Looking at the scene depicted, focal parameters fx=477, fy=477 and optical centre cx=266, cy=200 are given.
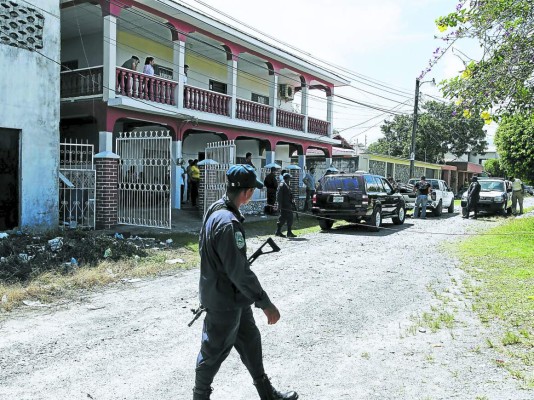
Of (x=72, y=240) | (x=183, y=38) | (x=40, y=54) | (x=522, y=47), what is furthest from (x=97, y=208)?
(x=522, y=47)

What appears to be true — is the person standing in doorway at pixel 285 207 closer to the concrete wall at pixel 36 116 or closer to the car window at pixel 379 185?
the car window at pixel 379 185

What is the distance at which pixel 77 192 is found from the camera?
37.8 feet

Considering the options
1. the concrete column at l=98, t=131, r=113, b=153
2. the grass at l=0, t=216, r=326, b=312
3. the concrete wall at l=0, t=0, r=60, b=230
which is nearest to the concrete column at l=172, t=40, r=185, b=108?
the concrete column at l=98, t=131, r=113, b=153

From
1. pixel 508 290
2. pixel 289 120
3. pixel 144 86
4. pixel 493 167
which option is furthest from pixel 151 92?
pixel 493 167

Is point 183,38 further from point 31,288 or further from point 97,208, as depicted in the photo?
point 31,288

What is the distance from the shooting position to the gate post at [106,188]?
1134 centimetres

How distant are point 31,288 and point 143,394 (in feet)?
11.5

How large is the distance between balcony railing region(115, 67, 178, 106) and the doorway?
11.2 ft

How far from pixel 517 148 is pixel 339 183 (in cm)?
1150

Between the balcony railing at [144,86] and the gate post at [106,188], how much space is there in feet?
7.49

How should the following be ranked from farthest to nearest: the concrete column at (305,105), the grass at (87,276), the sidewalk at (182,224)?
the concrete column at (305,105), the sidewalk at (182,224), the grass at (87,276)

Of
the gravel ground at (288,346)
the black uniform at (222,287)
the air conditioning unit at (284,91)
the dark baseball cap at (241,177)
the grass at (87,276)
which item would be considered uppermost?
the air conditioning unit at (284,91)

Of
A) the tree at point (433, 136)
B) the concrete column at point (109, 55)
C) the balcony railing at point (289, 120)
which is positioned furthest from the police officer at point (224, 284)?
the tree at point (433, 136)

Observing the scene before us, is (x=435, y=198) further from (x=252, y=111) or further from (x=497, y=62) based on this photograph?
(x=497, y=62)
